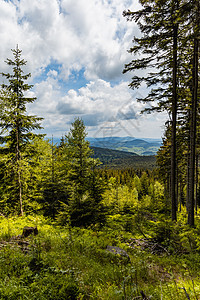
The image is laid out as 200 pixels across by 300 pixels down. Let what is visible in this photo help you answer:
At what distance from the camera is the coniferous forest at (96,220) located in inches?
136

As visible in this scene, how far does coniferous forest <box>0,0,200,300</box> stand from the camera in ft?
11.3

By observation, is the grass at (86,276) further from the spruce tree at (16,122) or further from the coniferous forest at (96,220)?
the spruce tree at (16,122)

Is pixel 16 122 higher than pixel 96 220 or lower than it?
higher

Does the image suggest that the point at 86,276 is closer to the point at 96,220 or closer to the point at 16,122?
the point at 96,220

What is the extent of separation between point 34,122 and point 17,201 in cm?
711

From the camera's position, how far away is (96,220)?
9.26 m

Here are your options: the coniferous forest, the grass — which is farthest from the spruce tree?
the grass

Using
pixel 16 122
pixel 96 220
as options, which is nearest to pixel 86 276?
pixel 96 220

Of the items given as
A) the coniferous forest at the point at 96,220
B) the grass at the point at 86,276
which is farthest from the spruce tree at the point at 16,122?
the grass at the point at 86,276

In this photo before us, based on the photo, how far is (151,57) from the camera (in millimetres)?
9062

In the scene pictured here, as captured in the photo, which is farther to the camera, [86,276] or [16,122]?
[16,122]

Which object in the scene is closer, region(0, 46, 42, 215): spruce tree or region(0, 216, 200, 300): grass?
region(0, 216, 200, 300): grass

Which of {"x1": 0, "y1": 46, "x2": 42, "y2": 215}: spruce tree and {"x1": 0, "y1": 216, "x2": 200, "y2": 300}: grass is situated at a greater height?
{"x1": 0, "y1": 46, "x2": 42, "y2": 215}: spruce tree

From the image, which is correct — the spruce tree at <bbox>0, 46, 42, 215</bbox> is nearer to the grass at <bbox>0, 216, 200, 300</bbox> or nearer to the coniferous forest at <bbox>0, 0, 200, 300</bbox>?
the coniferous forest at <bbox>0, 0, 200, 300</bbox>
